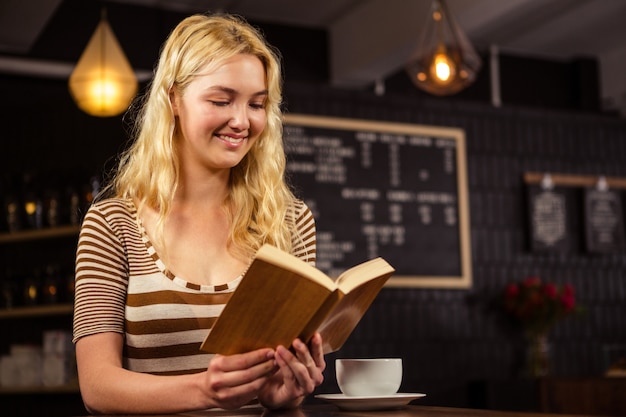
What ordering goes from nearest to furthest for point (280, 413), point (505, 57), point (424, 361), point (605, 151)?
point (280, 413)
point (424, 361)
point (605, 151)
point (505, 57)

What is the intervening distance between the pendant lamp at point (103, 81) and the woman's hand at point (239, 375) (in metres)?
2.97

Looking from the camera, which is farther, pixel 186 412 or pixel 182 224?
pixel 182 224

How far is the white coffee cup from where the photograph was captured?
1463 millimetres

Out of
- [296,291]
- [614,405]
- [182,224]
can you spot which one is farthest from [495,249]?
[296,291]

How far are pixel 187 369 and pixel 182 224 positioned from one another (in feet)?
0.86

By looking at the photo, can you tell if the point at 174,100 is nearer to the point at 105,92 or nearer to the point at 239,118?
the point at 239,118

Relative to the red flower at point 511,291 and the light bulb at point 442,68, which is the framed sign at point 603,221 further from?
the light bulb at point 442,68

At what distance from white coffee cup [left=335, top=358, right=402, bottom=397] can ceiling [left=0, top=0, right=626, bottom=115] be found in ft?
12.8

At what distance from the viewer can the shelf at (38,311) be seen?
4191mm

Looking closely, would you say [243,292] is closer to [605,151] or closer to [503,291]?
[503,291]

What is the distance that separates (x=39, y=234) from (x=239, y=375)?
325 centimetres

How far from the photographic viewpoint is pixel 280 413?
135 cm

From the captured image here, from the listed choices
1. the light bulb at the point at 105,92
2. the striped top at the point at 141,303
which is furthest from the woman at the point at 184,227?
the light bulb at the point at 105,92

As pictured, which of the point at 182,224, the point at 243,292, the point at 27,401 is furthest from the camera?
the point at 27,401
